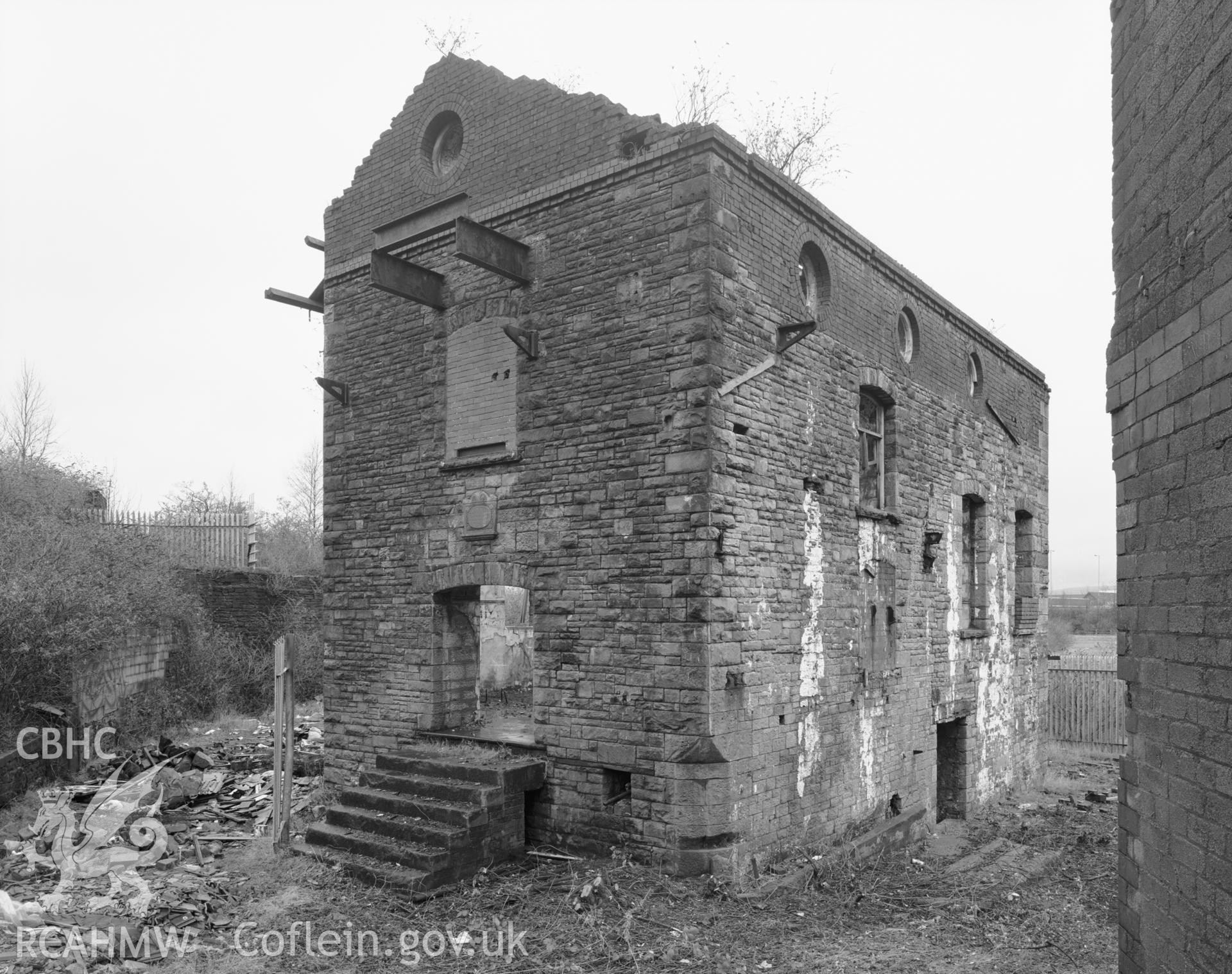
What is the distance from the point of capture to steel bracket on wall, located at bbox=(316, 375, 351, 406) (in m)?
11.4

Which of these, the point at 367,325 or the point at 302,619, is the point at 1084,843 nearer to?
the point at 367,325

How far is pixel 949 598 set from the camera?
43.5 feet

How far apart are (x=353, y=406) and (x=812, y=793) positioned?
22.6 feet

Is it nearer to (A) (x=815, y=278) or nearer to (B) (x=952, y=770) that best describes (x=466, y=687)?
(A) (x=815, y=278)

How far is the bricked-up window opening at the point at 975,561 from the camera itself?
1455 cm

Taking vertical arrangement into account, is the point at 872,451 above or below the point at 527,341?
below

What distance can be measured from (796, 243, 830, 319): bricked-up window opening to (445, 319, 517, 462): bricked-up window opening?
3.30m

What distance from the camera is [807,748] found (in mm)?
9633

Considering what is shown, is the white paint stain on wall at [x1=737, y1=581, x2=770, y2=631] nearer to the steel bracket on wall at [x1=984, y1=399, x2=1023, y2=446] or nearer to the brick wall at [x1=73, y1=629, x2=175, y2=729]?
the steel bracket on wall at [x1=984, y1=399, x2=1023, y2=446]

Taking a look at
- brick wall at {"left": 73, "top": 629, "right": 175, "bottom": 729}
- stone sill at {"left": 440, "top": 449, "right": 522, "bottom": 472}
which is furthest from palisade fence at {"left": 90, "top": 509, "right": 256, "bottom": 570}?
stone sill at {"left": 440, "top": 449, "right": 522, "bottom": 472}

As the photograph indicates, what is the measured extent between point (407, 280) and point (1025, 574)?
38.6 ft

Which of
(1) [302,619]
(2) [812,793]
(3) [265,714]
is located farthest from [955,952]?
(1) [302,619]

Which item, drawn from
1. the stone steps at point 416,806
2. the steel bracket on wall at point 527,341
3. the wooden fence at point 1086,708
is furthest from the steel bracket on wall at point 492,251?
the wooden fence at point 1086,708

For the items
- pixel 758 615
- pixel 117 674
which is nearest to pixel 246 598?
pixel 117 674
